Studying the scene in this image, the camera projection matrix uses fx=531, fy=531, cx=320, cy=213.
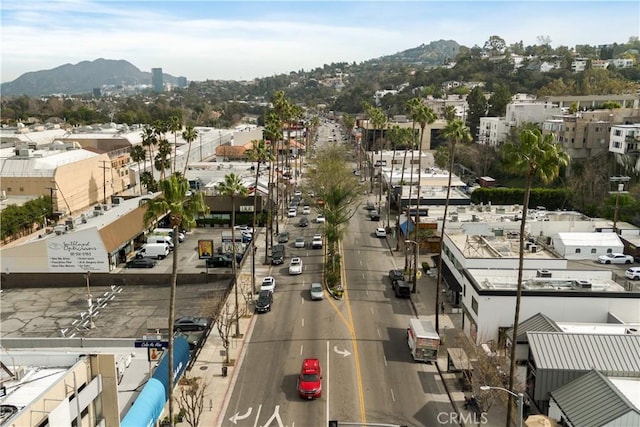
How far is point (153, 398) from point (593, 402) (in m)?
21.9

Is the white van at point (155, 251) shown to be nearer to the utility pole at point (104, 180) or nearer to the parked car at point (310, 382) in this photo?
the parked car at point (310, 382)

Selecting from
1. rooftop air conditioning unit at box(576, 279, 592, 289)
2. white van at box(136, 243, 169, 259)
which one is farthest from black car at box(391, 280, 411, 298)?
white van at box(136, 243, 169, 259)

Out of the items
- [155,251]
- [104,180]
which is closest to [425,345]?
[155,251]

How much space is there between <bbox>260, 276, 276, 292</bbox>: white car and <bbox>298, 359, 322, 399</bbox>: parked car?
57.6 ft

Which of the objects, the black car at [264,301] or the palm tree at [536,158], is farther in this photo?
the black car at [264,301]

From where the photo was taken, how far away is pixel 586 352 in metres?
29.6

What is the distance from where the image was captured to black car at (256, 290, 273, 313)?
47031 mm

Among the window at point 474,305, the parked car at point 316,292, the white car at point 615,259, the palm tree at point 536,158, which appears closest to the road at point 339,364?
the parked car at point 316,292

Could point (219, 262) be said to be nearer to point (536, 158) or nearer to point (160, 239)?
point (160, 239)

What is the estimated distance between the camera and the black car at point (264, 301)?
47031 millimetres

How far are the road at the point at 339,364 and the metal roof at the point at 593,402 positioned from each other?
6.93 meters

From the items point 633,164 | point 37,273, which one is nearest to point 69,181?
point 37,273

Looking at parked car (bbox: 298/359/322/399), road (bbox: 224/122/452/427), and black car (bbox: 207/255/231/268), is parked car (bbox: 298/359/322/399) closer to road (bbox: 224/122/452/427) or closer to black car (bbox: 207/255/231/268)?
road (bbox: 224/122/452/427)

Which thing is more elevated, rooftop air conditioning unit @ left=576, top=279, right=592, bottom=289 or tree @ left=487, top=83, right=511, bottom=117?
tree @ left=487, top=83, right=511, bottom=117
